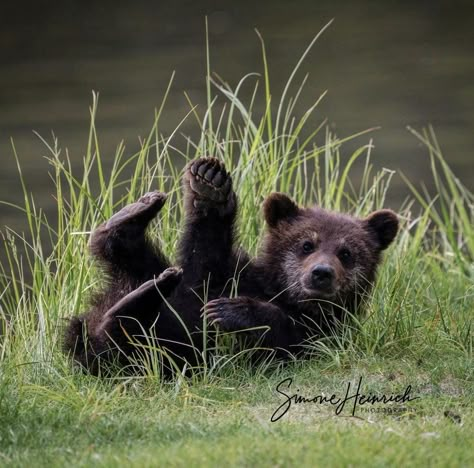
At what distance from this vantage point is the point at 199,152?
8.02m

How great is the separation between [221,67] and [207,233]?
609 inches

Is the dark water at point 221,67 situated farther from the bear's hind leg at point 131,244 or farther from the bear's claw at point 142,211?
the bear's claw at point 142,211

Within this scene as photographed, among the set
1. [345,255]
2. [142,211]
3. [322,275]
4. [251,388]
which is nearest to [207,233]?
[142,211]

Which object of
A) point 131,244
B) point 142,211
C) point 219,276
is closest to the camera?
point 142,211

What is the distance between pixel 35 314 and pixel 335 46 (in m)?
17.7

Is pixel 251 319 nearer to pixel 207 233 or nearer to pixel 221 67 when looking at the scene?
pixel 207 233

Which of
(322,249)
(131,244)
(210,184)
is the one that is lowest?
(322,249)

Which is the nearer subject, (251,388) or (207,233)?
(251,388)

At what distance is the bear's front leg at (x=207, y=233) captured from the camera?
6.96 m

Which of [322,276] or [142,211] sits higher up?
[142,211]

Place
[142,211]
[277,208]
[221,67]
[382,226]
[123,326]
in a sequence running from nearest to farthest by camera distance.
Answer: [123,326] → [142,211] → [277,208] → [382,226] → [221,67]

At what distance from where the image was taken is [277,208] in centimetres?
730

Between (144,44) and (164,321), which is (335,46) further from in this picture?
(164,321)

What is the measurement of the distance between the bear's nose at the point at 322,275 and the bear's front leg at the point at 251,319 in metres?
0.30
